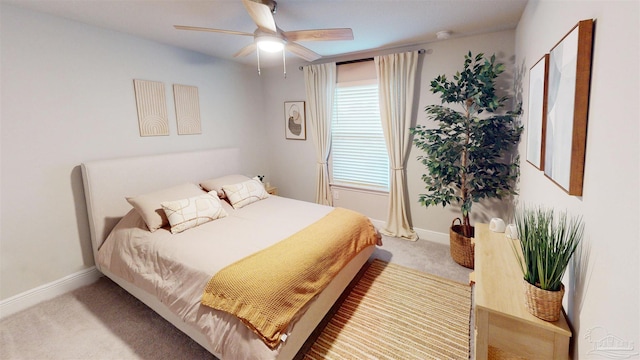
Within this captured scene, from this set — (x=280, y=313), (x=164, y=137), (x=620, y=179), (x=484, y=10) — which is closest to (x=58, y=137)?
(x=164, y=137)

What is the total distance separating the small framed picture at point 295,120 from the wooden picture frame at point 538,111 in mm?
2929

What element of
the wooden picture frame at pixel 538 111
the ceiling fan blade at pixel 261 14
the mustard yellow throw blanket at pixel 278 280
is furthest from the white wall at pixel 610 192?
the ceiling fan blade at pixel 261 14

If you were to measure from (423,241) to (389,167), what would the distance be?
1035mm

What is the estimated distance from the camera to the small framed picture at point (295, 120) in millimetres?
4262

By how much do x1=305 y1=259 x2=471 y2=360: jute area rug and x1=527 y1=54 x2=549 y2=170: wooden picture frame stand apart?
4.21 feet

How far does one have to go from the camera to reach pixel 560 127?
126 cm

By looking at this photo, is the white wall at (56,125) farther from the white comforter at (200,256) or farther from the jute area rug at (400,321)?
the jute area rug at (400,321)

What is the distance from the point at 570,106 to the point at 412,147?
2.35 m

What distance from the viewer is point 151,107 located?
10.1ft

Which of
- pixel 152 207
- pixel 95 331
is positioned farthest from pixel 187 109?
pixel 95 331

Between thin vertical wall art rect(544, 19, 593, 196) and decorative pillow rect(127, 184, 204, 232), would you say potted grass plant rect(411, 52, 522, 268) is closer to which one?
thin vertical wall art rect(544, 19, 593, 196)

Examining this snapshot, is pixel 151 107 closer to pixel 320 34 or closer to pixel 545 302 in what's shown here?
pixel 320 34

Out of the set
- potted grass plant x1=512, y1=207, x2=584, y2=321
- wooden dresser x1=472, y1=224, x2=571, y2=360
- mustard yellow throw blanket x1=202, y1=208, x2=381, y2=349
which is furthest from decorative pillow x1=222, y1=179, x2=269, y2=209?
potted grass plant x1=512, y1=207, x2=584, y2=321

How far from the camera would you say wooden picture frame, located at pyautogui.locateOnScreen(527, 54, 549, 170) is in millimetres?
1504
